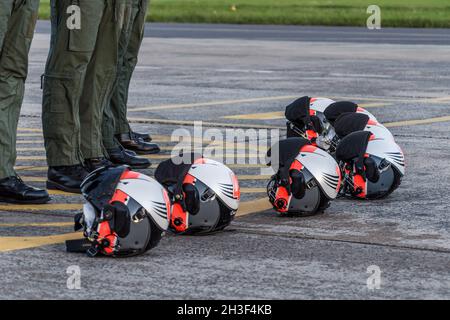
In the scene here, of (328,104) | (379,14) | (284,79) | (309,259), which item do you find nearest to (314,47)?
(284,79)

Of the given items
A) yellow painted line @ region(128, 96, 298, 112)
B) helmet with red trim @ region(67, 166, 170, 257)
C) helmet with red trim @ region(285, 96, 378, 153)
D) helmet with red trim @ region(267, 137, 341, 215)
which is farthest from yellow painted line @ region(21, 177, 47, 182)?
yellow painted line @ region(128, 96, 298, 112)

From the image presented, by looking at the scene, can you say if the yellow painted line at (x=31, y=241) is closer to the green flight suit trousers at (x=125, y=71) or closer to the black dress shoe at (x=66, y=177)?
the black dress shoe at (x=66, y=177)

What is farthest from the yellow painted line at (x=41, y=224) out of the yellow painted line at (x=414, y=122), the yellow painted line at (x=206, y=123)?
the yellow painted line at (x=414, y=122)

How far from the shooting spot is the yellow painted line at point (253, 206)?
7.76m

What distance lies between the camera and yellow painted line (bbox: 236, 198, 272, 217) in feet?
25.5

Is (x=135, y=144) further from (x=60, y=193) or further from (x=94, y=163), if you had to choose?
(x=60, y=193)

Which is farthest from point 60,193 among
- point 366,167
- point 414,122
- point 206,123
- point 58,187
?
point 414,122

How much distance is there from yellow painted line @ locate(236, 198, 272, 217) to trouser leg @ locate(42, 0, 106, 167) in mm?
1242

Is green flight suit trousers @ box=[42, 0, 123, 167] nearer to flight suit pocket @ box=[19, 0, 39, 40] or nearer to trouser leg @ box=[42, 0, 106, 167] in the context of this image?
trouser leg @ box=[42, 0, 106, 167]

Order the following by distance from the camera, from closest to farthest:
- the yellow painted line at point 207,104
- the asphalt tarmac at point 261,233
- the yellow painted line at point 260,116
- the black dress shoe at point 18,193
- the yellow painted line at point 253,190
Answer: the asphalt tarmac at point 261,233 → the black dress shoe at point 18,193 → the yellow painted line at point 253,190 → the yellow painted line at point 260,116 → the yellow painted line at point 207,104

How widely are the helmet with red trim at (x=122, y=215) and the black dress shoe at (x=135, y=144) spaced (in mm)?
3770

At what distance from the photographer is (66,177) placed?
27.5ft

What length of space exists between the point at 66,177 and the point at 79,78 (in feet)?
2.18
